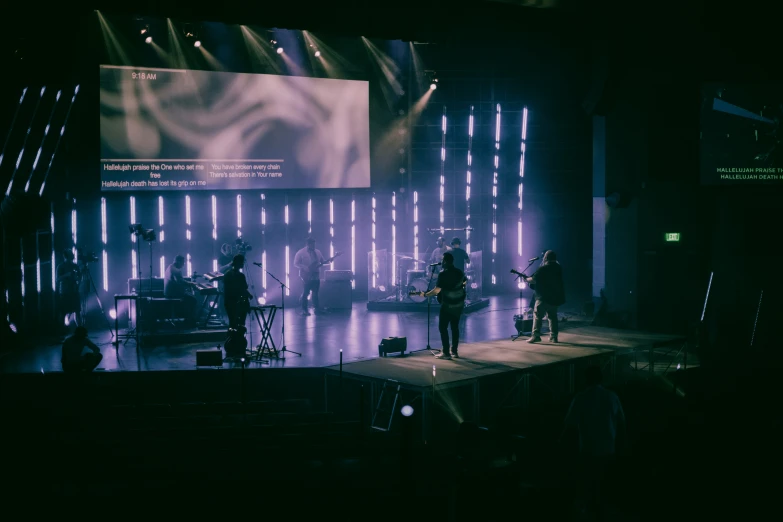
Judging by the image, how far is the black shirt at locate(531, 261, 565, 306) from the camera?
454 inches

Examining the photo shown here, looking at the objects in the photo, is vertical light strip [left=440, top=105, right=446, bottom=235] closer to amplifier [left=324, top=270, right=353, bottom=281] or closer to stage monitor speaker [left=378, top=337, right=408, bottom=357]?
amplifier [left=324, top=270, right=353, bottom=281]

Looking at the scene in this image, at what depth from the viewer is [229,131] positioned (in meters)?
15.3

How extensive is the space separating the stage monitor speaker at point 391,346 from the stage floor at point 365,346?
16cm

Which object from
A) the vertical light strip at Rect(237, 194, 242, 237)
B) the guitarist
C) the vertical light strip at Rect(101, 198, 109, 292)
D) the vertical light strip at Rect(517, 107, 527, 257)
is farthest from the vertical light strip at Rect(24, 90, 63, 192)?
the vertical light strip at Rect(517, 107, 527, 257)

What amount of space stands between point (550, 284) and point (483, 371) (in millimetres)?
2417

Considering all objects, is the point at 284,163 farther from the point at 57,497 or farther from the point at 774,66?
the point at 57,497

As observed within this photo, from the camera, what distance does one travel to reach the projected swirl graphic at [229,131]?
14609mm

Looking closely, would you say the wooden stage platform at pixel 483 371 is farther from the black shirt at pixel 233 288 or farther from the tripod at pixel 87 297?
the tripod at pixel 87 297

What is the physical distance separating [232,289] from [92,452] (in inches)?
176

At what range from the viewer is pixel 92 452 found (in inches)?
279

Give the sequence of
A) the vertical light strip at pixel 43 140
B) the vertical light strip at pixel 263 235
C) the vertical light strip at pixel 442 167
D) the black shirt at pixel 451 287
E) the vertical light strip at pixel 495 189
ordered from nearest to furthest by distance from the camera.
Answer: the black shirt at pixel 451 287 < the vertical light strip at pixel 43 140 < the vertical light strip at pixel 263 235 < the vertical light strip at pixel 442 167 < the vertical light strip at pixel 495 189

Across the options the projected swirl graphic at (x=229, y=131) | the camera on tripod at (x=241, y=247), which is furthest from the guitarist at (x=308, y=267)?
the projected swirl graphic at (x=229, y=131)

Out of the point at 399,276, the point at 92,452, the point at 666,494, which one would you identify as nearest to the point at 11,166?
the point at 92,452

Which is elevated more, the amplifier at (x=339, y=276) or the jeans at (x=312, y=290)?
the amplifier at (x=339, y=276)
